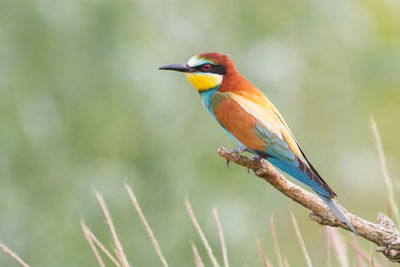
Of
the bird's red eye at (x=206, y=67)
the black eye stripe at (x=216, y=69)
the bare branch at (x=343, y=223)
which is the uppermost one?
the bird's red eye at (x=206, y=67)

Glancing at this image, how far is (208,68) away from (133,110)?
1859mm

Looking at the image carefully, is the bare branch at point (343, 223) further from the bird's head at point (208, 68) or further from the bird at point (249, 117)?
the bird's head at point (208, 68)

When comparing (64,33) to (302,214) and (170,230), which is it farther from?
(302,214)

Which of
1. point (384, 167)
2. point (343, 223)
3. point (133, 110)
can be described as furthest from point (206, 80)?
point (133, 110)

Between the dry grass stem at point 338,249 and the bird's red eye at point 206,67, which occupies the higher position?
the bird's red eye at point 206,67

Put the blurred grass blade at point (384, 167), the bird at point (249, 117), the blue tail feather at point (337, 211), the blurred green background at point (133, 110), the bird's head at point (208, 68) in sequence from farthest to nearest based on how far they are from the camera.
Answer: the blurred green background at point (133, 110) < the bird's head at point (208, 68) < the bird at point (249, 117) < the blurred grass blade at point (384, 167) < the blue tail feather at point (337, 211)

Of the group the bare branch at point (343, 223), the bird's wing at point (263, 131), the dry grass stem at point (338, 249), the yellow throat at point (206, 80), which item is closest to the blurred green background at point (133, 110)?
the yellow throat at point (206, 80)

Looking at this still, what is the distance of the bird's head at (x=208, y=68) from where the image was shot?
2.77 m

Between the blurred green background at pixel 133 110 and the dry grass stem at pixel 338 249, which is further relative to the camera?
the blurred green background at pixel 133 110

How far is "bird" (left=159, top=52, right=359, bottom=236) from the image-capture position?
238 cm

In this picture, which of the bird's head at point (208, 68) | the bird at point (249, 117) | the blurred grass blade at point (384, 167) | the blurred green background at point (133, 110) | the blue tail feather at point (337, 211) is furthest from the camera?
the blurred green background at point (133, 110)

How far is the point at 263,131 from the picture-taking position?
100 inches

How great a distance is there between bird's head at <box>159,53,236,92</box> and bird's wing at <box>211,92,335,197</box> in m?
0.09

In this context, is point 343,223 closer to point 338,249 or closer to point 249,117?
point 338,249
